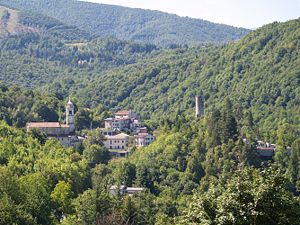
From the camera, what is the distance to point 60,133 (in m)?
89.2

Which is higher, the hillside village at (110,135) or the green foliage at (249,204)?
the green foliage at (249,204)

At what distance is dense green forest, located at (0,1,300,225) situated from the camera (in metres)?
24.3

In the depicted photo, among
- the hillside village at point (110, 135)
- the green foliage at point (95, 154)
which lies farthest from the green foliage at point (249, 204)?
the green foliage at point (95, 154)

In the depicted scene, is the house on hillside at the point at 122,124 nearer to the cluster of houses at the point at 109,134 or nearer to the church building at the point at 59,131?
the cluster of houses at the point at 109,134

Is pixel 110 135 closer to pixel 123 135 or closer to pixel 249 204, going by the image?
pixel 123 135

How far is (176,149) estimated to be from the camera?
82062 millimetres

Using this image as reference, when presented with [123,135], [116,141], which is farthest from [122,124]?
[116,141]

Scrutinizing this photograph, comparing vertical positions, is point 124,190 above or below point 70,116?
below

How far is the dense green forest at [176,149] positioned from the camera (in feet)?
79.6

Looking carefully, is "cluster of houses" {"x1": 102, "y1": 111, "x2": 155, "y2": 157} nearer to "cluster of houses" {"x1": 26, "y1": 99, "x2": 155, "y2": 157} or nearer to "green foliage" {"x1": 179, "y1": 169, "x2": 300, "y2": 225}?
"cluster of houses" {"x1": 26, "y1": 99, "x2": 155, "y2": 157}

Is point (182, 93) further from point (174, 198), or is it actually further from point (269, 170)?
point (269, 170)

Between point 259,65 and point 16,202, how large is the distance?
3959 inches

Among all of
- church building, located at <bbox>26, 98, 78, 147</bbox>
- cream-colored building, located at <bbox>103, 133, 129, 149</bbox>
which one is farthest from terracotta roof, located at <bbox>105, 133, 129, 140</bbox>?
church building, located at <bbox>26, 98, 78, 147</bbox>

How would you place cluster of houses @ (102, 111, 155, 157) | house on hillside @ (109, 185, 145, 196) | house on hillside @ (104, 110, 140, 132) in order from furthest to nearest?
house on hillside @ (104, 110, 140, 132) → cluster of houses @ (102, 111, 155, 157) → house on hillside @ (109, 185, 145, 196)
